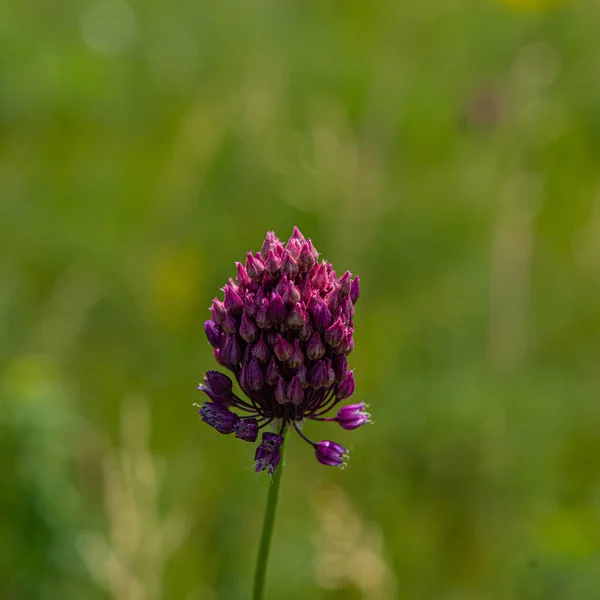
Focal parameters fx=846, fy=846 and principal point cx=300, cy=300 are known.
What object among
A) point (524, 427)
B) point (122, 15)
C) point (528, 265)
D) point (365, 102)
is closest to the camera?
point (524, 427)

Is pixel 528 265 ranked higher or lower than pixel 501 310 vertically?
higher

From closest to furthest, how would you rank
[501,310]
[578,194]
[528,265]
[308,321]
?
[308,321]
[501,310]
[528,265]
[578,194]

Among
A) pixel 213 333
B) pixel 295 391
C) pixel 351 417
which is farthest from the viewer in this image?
pixel 351 417

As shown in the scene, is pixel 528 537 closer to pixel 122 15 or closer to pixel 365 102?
pixel 365 102

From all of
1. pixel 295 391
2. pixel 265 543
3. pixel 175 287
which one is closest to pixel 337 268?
pixel 175 287

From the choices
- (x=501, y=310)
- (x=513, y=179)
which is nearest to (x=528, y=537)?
(x=501, y=310)

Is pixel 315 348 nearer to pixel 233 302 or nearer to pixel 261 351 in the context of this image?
pixel 261 351

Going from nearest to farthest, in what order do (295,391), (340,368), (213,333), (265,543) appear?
1. (265,543)
2. (295,391)
3. (340,368)
4. (213,333)
